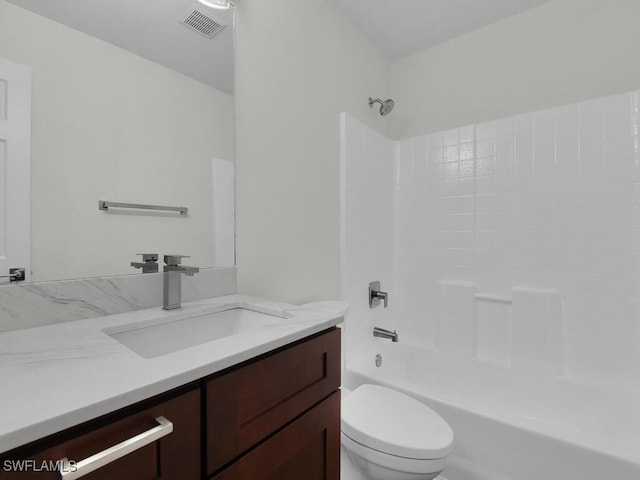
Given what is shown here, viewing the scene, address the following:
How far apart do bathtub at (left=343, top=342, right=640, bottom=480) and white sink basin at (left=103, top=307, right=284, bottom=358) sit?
0.90 m

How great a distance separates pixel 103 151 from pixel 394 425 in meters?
1.36

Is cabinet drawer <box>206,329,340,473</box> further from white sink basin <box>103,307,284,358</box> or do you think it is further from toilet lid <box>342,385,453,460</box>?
toilet lid <box>342,385,453,460</box>

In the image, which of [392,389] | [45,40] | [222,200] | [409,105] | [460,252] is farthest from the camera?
[409,105]

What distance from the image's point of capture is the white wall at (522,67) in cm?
167

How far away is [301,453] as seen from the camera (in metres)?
0.77

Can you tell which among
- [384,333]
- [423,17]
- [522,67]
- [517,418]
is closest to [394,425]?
[517,418]

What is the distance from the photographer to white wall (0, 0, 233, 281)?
0.83 m

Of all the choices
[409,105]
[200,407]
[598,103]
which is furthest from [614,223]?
[200,407]

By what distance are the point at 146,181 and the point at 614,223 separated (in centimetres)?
218

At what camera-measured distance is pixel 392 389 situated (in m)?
1.53

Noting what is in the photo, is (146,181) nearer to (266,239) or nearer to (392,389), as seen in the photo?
(266,239)

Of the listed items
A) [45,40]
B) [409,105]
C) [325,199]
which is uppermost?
[409,105]

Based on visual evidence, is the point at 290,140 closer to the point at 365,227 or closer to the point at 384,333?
the point at 365,227

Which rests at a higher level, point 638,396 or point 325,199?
point 325,199
